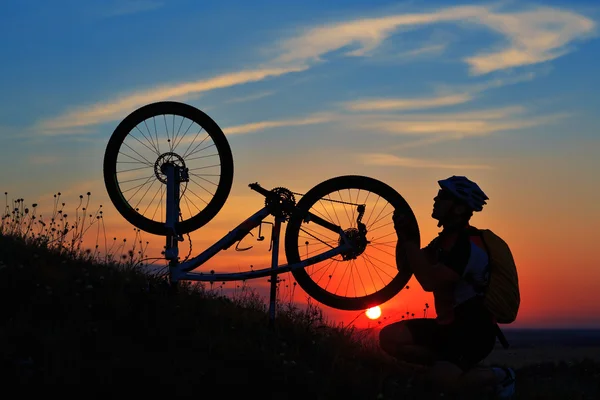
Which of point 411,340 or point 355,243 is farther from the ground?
point 355,243

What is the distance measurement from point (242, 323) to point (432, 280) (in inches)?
116

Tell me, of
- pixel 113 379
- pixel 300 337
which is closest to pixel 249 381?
pixel 113 379

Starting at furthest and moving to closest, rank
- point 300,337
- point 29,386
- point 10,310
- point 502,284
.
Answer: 1. point 300,337
2. point 10,310
3. point 502,284
4. point 29,386

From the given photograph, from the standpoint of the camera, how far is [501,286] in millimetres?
8453

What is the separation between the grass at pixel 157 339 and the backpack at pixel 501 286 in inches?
51.5

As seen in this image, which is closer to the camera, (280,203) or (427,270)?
(427,270)

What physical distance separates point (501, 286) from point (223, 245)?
12.4 feet

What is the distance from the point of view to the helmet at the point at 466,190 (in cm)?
852

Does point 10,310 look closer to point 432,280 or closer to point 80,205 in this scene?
point 80,205

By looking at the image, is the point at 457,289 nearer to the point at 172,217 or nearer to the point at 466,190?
the point at 466,190

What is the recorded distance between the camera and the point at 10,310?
912cm

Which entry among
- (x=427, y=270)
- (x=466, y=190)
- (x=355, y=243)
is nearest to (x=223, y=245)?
(x=355, y=243)

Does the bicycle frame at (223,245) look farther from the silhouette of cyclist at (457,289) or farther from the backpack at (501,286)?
the backpack at (501,286)

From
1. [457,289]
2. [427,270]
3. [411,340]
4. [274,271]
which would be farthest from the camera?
[274,271]
